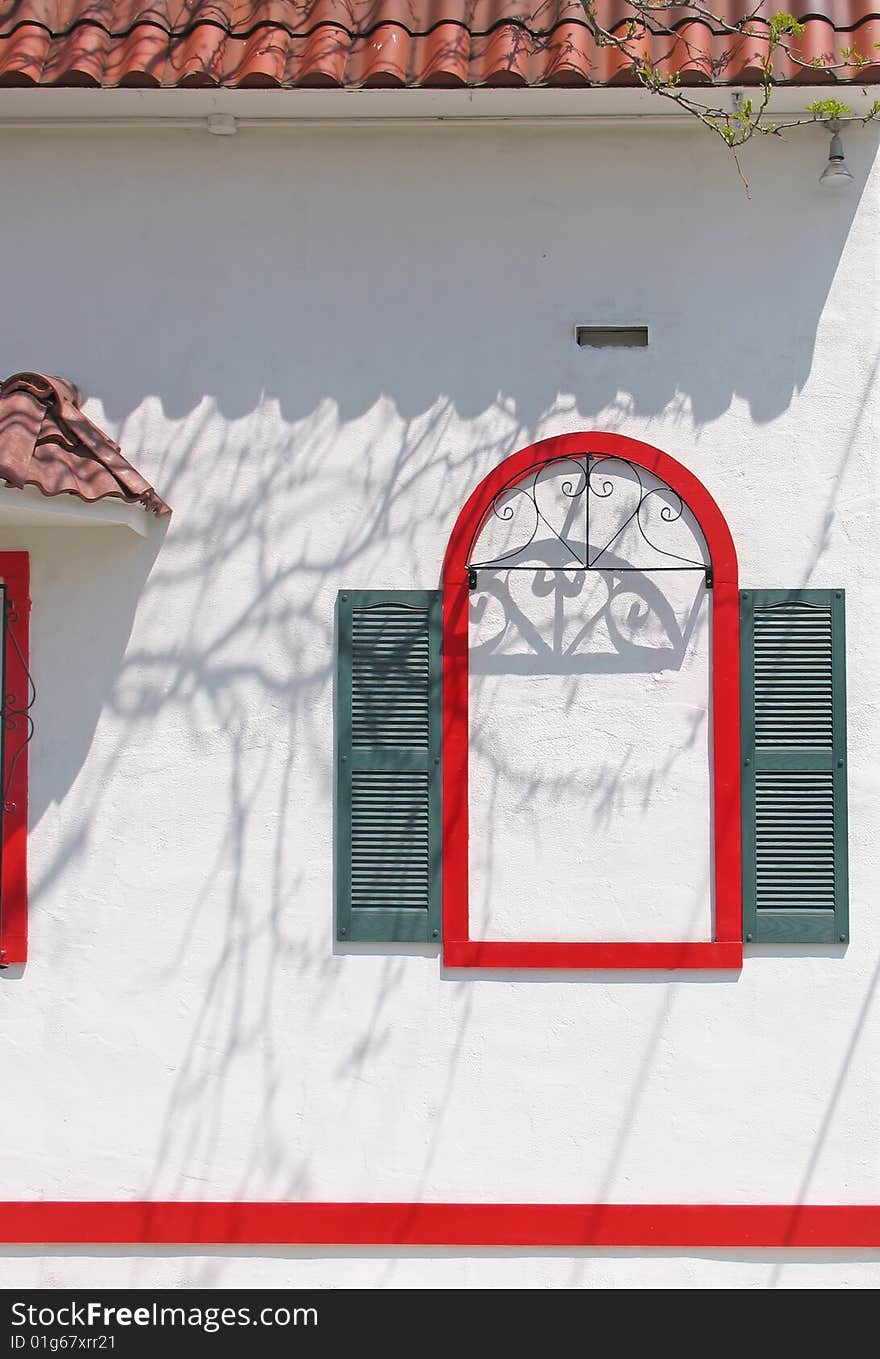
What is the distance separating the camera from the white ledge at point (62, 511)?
12.9 feet

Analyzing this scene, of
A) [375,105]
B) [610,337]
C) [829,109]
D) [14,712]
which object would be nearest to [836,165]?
[829,109]

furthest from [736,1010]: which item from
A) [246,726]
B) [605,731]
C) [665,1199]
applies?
[246,726]

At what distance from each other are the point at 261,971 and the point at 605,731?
1.52 m

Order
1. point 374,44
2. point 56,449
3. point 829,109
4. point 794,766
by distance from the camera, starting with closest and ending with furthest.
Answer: point 829,109, point 56,449, point 374,44, point 794,766

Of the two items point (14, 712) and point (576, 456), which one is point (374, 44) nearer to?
Answer: point (576, 456)

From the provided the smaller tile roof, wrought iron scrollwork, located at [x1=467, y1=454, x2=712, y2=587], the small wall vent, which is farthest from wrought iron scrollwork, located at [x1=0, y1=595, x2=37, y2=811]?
the small wall vent

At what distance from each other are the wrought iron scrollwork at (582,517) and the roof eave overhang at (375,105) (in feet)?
4.06

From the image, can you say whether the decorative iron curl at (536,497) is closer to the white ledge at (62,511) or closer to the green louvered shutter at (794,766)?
the green louvered shutter at (794,766)

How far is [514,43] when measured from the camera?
4.17 m

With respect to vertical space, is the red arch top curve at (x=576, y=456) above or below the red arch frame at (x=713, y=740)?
above

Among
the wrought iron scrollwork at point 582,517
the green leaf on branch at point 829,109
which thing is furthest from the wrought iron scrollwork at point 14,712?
the green leaf on branch at point 829,109

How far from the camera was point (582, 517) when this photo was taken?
14.4 ft

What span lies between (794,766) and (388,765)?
146cm
